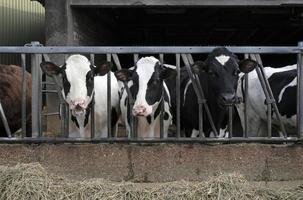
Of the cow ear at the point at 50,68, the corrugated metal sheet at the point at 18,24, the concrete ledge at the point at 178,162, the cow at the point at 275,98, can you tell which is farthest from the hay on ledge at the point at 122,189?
the corrugated metal sheet at the point at 18,24

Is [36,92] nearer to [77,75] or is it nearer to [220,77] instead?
[77,75]

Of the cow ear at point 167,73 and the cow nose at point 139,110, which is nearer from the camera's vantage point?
the cow nose at point 139,110

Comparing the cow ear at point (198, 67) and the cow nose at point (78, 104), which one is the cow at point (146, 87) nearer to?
the cow ear at point (198, 67)

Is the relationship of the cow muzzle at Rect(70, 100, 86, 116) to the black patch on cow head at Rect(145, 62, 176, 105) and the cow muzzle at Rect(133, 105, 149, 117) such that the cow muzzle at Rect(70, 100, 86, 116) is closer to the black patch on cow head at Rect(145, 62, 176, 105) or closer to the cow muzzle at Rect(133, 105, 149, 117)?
the cow muzzle at Rect(133, 105, 149, 117)

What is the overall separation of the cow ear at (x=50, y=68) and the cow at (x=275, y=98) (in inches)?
105

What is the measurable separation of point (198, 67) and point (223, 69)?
29cm

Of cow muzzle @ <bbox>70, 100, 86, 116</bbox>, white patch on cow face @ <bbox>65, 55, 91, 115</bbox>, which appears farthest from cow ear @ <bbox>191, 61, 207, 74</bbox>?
cow muzzle @ <bbox>70, 100, 86, 116</bbox>

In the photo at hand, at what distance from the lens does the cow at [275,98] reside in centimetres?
768

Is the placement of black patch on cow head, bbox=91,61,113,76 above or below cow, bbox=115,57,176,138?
above

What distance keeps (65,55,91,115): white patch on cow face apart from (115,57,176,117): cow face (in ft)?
1.21

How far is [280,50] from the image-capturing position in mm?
5809

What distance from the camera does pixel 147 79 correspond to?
20.1ft

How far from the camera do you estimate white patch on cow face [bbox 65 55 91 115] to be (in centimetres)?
582

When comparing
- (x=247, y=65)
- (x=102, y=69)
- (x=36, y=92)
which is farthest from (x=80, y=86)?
(x=247, y=65)
